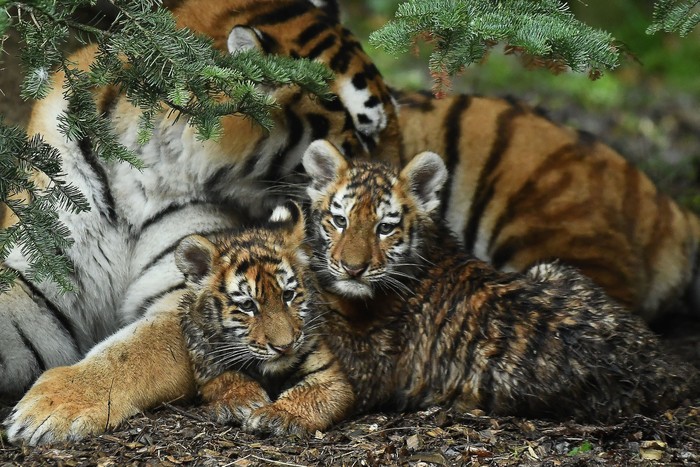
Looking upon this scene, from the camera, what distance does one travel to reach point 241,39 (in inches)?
146

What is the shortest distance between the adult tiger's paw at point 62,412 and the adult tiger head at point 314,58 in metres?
1.34

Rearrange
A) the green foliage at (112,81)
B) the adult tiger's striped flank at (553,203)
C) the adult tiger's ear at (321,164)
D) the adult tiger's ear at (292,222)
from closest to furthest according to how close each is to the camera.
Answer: the green foliage at (112,81), the adult tiger's ear at (292,222), the adult tiger's ear at (321,164), the adult tiger's striped flank at (553,203)

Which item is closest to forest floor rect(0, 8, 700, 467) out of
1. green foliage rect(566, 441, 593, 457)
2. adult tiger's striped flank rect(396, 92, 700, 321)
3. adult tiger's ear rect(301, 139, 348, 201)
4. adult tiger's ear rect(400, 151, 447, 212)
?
green foliage rect(566, 441, 593, 457)

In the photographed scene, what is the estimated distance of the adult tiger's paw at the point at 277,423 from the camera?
3271mm

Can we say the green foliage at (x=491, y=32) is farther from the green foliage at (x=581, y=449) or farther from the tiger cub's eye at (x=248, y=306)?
the green foliage at (x=581, y=449)

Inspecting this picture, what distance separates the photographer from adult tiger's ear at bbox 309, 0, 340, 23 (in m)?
4.57

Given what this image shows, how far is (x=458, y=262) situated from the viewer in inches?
150

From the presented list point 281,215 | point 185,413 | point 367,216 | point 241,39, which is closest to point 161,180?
point 281,215

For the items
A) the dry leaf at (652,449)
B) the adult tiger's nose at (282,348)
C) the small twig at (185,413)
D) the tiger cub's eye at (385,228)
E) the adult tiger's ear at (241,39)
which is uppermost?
the adult tiger's ear at (241,39)

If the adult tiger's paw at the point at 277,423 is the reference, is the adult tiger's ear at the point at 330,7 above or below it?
above

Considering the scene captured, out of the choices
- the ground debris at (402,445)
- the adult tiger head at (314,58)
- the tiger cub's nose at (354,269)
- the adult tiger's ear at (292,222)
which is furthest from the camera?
the adult tiger head at (314,58)

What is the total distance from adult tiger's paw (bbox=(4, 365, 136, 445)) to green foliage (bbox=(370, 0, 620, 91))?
1597mm

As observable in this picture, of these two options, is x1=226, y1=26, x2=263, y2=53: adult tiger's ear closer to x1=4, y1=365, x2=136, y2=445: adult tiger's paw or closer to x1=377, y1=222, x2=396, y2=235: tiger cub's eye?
x1=377, y1=222, x2=396, y2=235: tiger cub's eye

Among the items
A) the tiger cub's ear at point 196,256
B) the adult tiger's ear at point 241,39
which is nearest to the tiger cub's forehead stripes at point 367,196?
the tiger cub's ear at point 196,256
